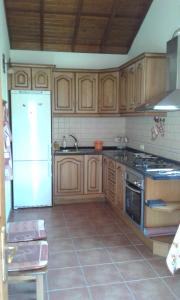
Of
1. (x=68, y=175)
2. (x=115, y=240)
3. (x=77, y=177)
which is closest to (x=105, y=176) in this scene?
(x=77, y=177)

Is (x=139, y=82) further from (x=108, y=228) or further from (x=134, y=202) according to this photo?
(x=108, y=228)

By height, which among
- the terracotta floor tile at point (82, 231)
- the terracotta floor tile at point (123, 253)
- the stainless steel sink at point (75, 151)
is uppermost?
the stainless steel sink at point (75, 151)

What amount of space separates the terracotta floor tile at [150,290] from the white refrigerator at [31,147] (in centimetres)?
245

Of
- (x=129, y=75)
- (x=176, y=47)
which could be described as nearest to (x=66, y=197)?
(x=129, y=75)

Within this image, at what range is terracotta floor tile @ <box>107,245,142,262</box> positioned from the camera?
300 cm

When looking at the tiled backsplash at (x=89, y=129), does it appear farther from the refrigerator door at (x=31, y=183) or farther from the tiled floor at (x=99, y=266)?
the tiled floor at (x=99, y=266)

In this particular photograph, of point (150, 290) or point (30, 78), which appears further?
point (30, 78)

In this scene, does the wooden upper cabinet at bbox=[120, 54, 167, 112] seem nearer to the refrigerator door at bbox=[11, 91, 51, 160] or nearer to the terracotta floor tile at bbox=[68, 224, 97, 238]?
the refrigerator door at bbox=[11, 91, 51, 160]

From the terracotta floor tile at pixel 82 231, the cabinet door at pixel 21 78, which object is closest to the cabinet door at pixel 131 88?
the cabinet door at pixel 21 78

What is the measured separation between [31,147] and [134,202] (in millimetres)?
1871

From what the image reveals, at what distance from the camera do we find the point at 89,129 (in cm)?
534

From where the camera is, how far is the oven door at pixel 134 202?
3311mm

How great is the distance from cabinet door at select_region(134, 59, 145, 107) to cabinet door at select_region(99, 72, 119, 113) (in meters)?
0.88

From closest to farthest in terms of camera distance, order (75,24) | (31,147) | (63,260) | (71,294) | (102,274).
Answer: (71,294)
(102,274)
(63,260)
(31,147)
(75,24)
